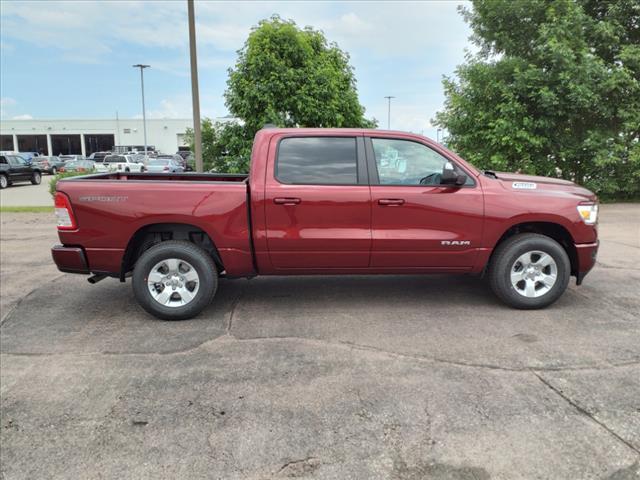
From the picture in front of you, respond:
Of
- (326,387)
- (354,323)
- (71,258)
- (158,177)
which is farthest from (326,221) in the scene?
(71,258)

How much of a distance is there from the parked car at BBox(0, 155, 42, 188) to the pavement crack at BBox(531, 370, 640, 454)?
28.1 metres

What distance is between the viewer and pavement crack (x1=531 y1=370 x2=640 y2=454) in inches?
111

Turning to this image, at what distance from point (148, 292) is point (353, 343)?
2057mm

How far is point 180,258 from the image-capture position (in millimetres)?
4809

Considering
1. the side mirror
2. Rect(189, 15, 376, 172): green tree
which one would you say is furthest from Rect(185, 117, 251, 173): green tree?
the side mirror

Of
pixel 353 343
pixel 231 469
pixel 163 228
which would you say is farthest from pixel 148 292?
pixel 231 469

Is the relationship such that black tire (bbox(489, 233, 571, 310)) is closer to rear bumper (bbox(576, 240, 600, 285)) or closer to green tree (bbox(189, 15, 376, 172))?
rear bumper (bbox(576, 240, 600, 285))

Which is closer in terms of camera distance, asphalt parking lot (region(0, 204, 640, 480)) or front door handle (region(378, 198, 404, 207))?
asphalt parking lot (region(0, 204, 640, 480))

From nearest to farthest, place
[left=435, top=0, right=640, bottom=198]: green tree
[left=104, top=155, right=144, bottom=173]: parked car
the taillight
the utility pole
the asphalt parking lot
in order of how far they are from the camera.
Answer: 1. the asphalt parking lot
2. the taillight
3. the utility pole
4. [left=435, top=0, right=640, bottom=198]: green tree
5. [left=104, top=155, right=144, bottom=173]: parked car

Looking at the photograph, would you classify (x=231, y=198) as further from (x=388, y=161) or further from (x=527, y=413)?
(x=527, y=413)

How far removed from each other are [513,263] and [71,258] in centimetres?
435

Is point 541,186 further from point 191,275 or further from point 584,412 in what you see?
point 191,275

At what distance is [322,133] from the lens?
5.04m

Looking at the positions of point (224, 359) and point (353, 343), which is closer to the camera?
point (224, 359)
